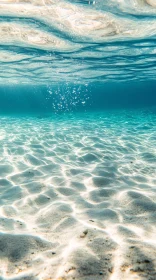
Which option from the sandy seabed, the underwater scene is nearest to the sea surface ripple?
the underwater scene

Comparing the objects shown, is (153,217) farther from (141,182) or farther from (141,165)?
(141,165)

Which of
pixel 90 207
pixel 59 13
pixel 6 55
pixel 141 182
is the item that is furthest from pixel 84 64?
pixel 90 207

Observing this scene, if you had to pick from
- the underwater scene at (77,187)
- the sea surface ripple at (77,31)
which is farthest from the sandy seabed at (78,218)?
the sea surface ripple at (77,31)

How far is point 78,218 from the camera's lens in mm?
3990

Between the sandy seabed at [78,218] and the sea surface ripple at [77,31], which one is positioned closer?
the sandy seabed at [78,218]

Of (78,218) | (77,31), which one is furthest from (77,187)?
(77,31)

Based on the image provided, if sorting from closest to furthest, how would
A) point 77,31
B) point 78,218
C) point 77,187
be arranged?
1. point 78,218
2. point 77,187
3. point 77,31

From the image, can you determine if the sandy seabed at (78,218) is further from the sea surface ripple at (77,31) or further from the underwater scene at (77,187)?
the sea surface ripple at (77,31)

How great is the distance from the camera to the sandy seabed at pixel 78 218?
2609mm

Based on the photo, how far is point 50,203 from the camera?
471cm

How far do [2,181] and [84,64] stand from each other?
1944 cm

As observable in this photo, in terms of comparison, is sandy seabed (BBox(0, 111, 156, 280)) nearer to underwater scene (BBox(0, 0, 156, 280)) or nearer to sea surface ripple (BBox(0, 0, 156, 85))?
underwater scene (BBox(0, 0, 156, 280))

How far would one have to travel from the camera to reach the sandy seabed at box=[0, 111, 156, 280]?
8.56ft

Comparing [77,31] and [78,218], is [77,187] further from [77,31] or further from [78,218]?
[77,31]
